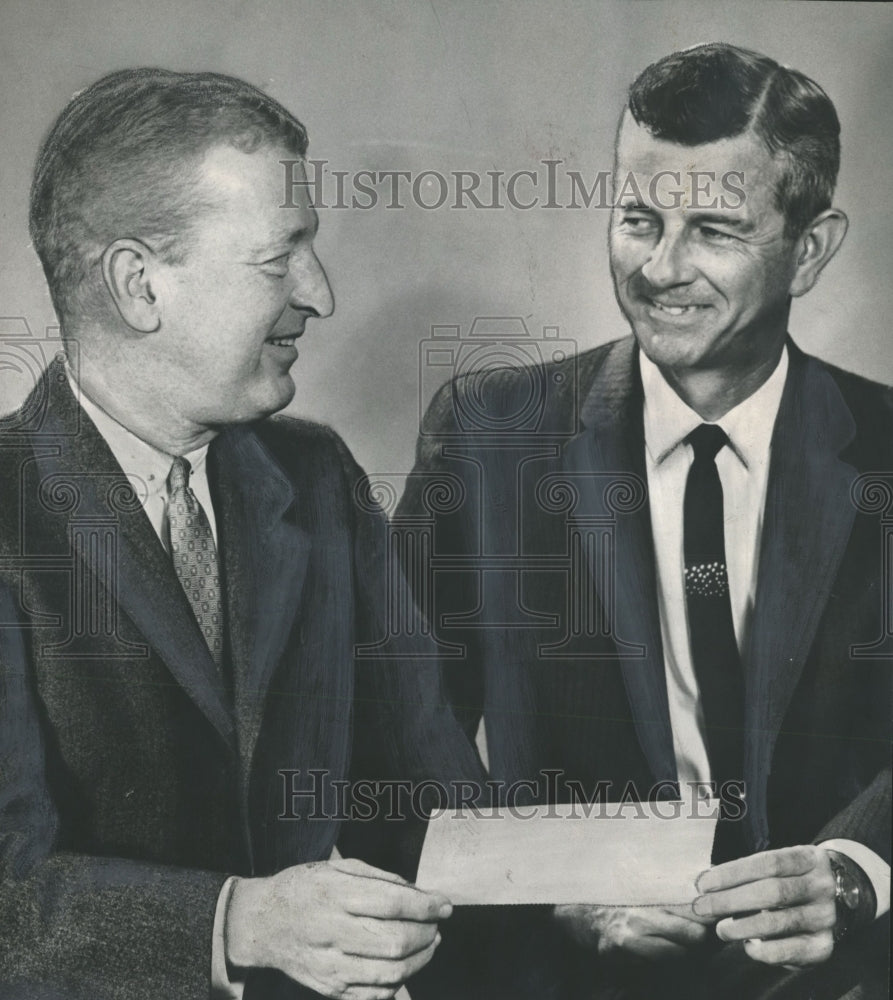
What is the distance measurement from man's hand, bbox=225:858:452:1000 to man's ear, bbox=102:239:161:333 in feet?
3.51

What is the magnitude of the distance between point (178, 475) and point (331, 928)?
0.90 meters

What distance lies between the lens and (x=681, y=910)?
2.47m

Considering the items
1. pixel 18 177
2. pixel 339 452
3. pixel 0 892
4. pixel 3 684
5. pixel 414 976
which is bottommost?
pixel 414 976

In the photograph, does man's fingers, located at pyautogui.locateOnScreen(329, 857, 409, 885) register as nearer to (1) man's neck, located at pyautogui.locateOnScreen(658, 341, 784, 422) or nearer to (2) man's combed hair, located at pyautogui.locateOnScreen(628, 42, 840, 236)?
(1) man's neck, located at pyautogui.locateOnScreen(658, 341, 784, 422)

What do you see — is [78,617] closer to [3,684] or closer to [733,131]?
[3,684]

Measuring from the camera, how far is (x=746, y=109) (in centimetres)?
246

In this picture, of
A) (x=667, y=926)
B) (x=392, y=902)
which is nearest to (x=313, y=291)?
(x=392, y=902)

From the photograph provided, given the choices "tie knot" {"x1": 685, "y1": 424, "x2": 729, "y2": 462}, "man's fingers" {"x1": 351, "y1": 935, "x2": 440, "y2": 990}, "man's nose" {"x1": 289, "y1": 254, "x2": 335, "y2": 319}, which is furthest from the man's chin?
"man's fingers" {"x1": 351, "y1": 935, "x2": 440, "y2": 990}

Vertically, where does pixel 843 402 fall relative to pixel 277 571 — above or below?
above

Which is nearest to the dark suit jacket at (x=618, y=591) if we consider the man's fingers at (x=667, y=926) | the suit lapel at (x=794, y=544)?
the suit lapel at (x=794, y=544)

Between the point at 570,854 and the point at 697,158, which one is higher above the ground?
the point at 697,158

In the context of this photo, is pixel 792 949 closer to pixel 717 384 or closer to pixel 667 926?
pixel 667 926

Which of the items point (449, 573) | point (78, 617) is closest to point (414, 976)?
point (449, 573)

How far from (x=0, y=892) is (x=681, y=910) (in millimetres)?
1295
